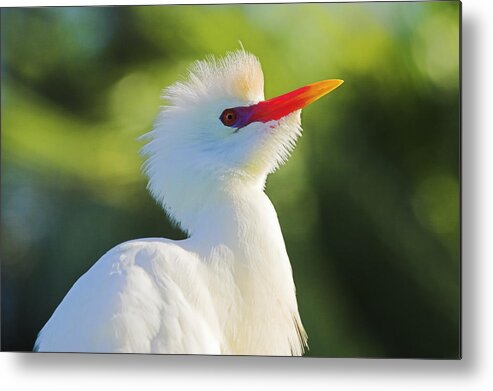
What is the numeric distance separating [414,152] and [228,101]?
0.54 m

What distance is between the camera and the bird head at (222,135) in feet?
7.26

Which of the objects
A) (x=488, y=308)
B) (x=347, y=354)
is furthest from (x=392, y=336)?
(x=488, y=308)

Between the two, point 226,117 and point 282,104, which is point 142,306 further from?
point 282,104

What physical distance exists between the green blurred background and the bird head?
0.19ft

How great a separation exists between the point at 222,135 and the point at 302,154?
250 mm

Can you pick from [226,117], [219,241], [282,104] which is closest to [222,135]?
[226,117]

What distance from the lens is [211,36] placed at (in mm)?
2324

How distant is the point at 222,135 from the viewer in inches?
87.1

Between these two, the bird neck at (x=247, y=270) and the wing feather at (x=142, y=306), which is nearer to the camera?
the wing feather at (x=142, y=306)

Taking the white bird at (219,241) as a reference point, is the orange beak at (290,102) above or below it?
above

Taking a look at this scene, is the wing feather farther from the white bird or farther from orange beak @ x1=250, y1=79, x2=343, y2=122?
orange beak @ x1=250, y1=79, x2=343, y2=122

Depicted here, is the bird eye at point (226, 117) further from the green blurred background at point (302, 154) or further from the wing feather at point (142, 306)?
the wing feather at point (142, 306)

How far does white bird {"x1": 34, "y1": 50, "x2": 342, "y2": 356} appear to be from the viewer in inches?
85.6

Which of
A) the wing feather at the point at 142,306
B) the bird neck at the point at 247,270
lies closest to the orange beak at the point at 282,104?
Result: the bird neck at the point at 247,270
